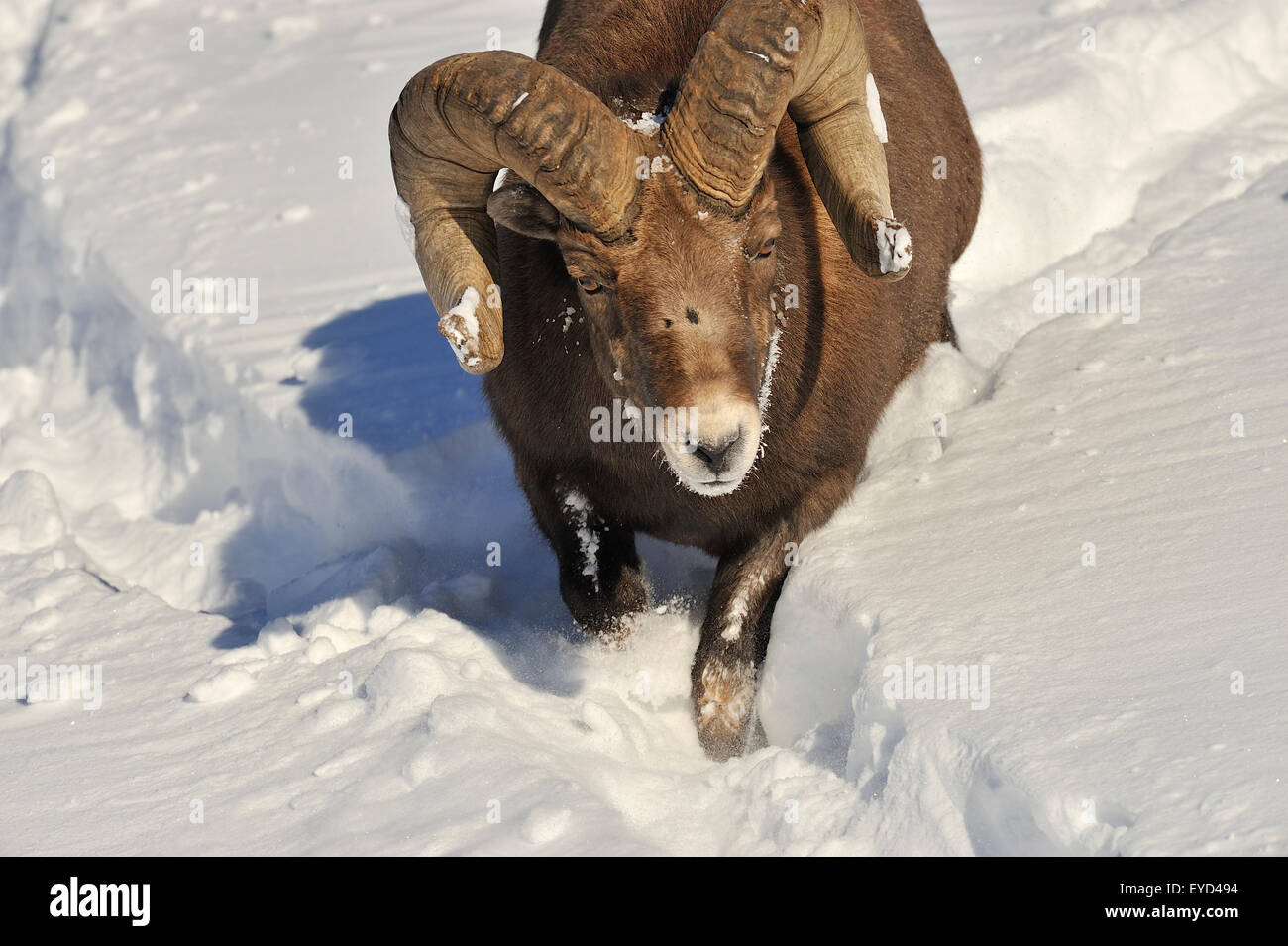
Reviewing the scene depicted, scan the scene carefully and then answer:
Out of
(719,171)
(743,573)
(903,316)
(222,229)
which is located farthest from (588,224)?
(222,229)

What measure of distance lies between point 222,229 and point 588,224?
242 inches

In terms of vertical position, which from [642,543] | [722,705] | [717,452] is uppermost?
[717,452]

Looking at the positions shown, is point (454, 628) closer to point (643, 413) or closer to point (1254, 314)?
point (643, 413)

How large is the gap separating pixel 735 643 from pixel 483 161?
207cm

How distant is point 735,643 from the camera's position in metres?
5.47

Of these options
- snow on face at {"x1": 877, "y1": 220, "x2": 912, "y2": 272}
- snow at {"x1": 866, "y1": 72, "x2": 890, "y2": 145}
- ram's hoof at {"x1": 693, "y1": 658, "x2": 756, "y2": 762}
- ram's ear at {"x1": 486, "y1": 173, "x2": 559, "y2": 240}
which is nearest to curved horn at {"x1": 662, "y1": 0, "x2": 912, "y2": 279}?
snow on face at {"x1": 877, "y1": 220, "x2": 912, "y2": 272}

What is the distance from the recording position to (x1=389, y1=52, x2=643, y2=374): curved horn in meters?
4.33

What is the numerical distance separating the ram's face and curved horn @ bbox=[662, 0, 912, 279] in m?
0.13
